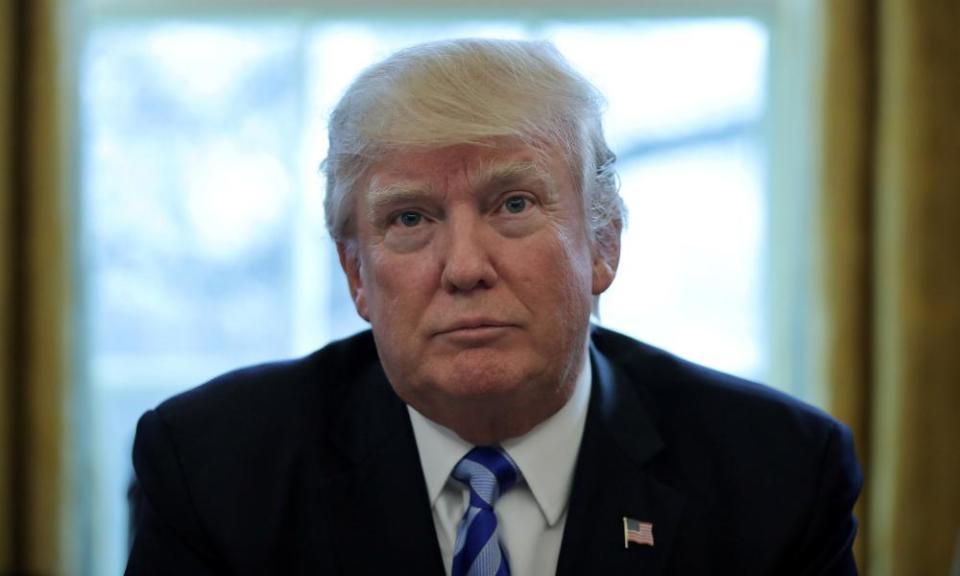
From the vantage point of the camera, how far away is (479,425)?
1840 millimetres

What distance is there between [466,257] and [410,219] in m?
0.14

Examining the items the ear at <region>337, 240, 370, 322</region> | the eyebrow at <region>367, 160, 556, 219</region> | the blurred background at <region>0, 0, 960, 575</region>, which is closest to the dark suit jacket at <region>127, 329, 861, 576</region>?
the ear at <region>337, 240, 370, 322</region>

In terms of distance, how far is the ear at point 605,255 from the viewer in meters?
1.95

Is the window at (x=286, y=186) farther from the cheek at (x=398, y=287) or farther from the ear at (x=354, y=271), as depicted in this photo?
the cheek at (x=398, y=287)

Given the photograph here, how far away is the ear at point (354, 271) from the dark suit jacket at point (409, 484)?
159 mm

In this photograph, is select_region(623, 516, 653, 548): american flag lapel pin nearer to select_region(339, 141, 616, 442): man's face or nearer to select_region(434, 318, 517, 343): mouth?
select_region(339, 141, 616, 442): man's face

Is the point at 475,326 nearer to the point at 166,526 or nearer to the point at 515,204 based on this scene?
the point at 515,204

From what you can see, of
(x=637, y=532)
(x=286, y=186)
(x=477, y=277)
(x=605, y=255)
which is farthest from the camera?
(x=286, y=186)

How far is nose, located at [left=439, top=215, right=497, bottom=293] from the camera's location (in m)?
1.71

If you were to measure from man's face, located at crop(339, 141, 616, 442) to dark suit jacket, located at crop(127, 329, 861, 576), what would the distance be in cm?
17

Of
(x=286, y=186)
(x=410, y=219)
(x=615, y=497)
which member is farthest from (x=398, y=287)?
(x=286, y=186)

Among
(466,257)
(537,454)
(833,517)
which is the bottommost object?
(833,517)

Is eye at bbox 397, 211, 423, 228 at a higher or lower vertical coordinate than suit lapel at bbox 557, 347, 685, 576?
higher

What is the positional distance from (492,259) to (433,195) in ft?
A: 0.44
